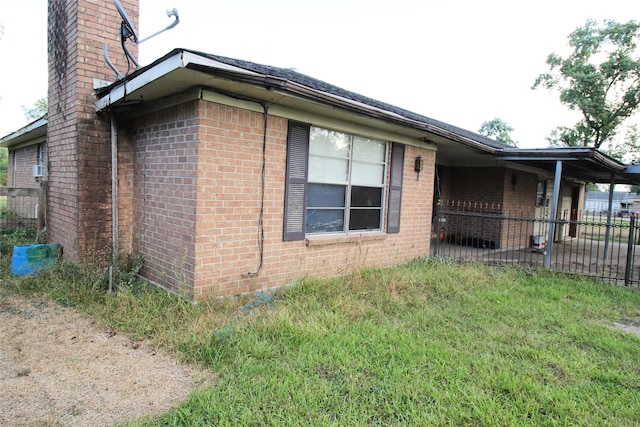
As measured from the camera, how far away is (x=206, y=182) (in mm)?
4230

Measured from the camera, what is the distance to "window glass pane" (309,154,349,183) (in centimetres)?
546

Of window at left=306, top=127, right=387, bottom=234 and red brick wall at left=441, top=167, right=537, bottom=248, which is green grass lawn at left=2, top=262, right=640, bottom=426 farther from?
red brick wall at left=441, top=167, right=537, bottom=248

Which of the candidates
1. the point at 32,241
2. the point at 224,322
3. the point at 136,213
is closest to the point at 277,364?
the point at 224,322

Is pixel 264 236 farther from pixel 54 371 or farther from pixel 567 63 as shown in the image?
pixel 567 63

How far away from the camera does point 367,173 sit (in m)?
6.31

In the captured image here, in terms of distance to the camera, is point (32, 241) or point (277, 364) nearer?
point (277, 364)

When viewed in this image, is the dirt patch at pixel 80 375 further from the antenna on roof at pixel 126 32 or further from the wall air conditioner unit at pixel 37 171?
the wall air conditioner unit at pixel 37 171

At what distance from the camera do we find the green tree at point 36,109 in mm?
45969

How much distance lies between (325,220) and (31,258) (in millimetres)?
4478

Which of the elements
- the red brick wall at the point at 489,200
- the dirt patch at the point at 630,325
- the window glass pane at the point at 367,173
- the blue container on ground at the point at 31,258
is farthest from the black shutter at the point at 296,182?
the red brick wall at the point at 489,200

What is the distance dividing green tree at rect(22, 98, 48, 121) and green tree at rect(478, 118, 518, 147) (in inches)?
2270

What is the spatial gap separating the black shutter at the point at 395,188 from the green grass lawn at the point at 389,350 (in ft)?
4.83

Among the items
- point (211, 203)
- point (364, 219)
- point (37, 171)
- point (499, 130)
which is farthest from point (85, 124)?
point (499, 130)

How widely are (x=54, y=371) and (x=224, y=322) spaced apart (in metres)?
1.44
